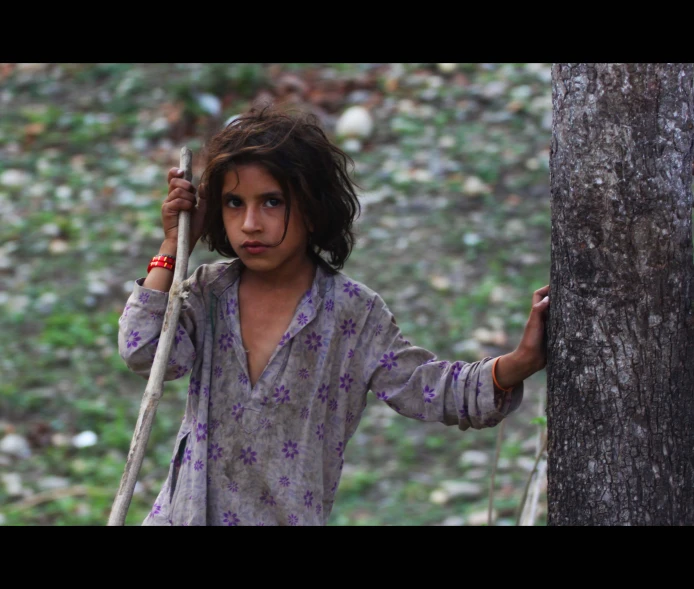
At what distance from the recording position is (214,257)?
4.49 meters

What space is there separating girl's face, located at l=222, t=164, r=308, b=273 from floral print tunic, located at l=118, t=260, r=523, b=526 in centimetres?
14

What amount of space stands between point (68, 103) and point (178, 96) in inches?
29.3

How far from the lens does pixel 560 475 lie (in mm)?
1880

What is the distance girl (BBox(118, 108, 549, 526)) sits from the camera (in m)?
1.96

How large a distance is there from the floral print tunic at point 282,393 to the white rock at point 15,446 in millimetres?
1913

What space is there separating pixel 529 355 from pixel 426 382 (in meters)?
0.23

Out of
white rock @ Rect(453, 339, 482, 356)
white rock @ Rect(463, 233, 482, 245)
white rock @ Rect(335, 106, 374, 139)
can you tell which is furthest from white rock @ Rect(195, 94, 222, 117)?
white rock @ Rect(453, 339, 482, 356)

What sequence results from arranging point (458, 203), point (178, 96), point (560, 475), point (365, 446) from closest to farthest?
point (560, 475), point (365, 446), point (458, 203), point (178, 96)

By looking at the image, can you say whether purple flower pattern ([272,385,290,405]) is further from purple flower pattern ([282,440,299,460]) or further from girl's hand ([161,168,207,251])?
girl's hand ([161,168,207,251])

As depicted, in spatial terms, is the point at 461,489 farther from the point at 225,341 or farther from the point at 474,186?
the point at 474,186

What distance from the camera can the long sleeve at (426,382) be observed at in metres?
1.96
